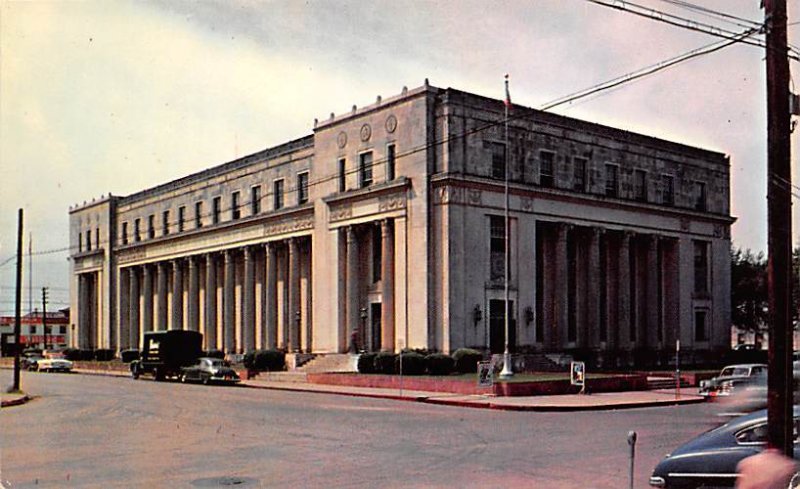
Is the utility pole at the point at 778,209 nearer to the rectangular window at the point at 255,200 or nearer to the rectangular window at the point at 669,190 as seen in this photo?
the rectangular window at the point at 669,190

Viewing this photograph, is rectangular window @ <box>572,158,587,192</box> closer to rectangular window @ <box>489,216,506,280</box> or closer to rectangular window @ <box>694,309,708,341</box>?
rectangular window @ <box>489,216,506,280</box>

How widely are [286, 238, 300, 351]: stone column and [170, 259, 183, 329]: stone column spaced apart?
1893 cm

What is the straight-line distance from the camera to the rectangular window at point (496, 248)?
50188mm

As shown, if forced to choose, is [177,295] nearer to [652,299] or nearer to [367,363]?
[367,363]

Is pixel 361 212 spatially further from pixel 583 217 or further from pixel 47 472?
pixel 47 472

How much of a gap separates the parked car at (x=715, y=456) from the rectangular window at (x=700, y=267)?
5321cm

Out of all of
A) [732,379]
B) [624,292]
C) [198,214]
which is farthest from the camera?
[198,214]

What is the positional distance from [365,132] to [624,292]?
65.1 ft

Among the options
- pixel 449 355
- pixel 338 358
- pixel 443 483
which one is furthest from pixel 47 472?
pixel 338 358

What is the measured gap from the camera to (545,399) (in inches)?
1336

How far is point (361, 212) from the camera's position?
52875 millimetres

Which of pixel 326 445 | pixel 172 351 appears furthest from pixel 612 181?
pixel 326 445

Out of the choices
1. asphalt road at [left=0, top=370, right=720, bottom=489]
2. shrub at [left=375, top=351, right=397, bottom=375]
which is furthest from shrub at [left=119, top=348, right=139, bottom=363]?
asphalt road at [left=0, top=370, right=720, bottom=489]

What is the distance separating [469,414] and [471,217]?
22042 millimetres
